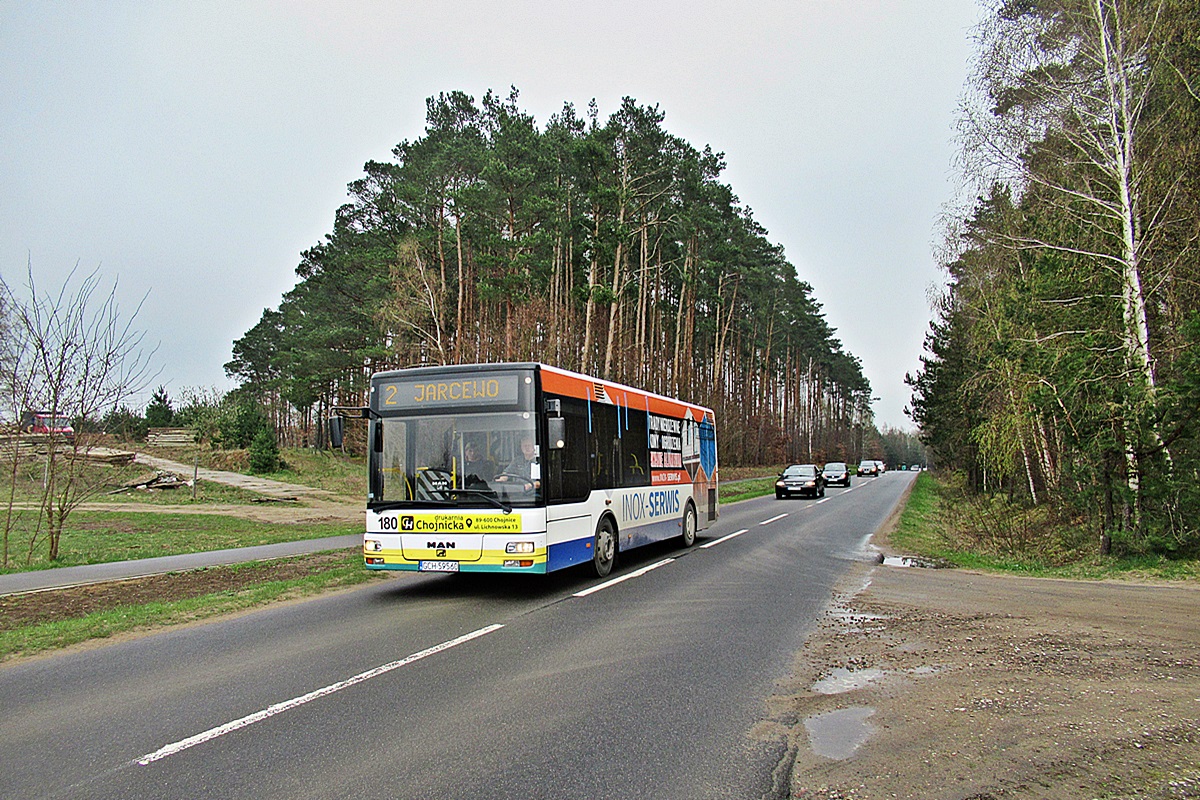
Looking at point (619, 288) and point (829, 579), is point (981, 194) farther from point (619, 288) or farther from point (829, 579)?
point (619, 288)

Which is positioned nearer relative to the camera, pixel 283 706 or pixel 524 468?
pixel 283 706

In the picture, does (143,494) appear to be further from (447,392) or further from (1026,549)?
(1026,549)

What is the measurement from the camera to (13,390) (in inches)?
496

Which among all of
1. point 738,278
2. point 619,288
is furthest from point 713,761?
point 738,278

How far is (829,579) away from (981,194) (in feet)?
32.7

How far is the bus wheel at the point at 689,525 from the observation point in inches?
607

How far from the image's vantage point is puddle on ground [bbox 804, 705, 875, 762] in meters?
4.41

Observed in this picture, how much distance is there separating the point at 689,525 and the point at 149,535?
42.2 feet

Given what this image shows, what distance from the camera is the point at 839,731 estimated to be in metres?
4.74

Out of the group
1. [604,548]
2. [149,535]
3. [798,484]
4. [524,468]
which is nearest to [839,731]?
[524,468]

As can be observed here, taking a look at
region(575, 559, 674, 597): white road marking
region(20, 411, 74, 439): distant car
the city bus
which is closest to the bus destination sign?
the city bus

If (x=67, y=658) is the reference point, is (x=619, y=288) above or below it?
above

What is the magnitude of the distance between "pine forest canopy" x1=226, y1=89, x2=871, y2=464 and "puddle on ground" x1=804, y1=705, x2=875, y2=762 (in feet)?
74.9

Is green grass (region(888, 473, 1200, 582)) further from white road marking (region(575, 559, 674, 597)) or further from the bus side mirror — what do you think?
the bus side mirror
